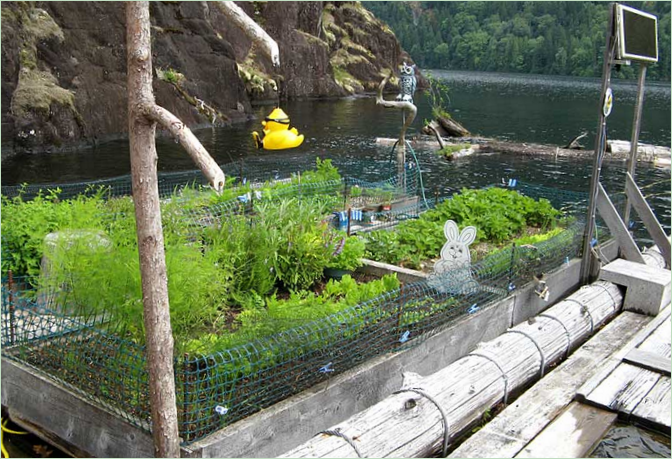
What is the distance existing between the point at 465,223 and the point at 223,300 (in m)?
4.90

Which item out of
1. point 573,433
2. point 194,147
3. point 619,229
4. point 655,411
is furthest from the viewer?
point 619,229

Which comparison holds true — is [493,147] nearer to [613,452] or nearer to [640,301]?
[640,301]

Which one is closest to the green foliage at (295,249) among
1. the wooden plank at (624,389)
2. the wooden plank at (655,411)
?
the wooden plank at (624,389)

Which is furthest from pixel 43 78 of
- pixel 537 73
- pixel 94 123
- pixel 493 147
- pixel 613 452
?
pixel 537 73

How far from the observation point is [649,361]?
7488 millimetres

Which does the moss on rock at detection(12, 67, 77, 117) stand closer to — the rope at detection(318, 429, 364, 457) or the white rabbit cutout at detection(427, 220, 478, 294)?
the white rabbit cutout at detection(427, 220, 478, 294)

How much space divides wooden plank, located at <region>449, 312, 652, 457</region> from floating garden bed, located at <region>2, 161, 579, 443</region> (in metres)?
1.18

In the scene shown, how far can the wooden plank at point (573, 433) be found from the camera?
582cm

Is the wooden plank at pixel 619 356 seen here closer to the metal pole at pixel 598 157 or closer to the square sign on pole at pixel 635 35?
the metal pole at pixel 598 157

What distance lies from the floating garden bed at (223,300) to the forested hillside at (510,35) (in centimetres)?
9935

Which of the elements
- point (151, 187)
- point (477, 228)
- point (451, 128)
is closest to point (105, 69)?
point (451, 128)

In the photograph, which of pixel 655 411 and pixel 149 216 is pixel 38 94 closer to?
pixel 149 216

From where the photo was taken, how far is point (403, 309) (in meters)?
6.99

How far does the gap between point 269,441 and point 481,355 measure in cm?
248
